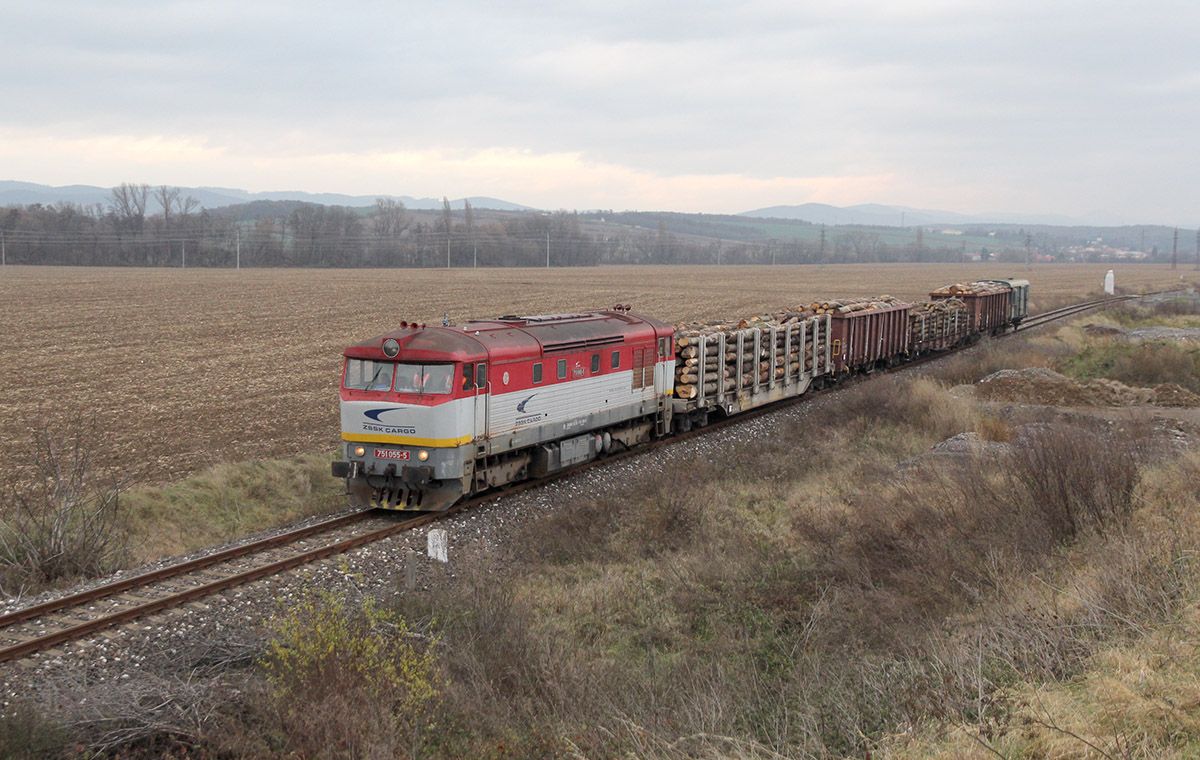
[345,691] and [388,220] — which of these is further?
[388,220]

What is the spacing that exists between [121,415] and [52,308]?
35.4 m

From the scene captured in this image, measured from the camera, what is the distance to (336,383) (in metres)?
32.0

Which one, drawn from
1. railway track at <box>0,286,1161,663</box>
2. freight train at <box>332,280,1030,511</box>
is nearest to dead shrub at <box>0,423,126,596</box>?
railway track at <box>0,286,1161,663</box>

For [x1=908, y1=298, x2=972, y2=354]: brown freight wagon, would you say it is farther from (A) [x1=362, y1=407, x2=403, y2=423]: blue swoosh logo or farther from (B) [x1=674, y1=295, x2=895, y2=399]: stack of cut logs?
(A) [x1=362, y1=407, x2=403, y2=423]: blue swoosh logo

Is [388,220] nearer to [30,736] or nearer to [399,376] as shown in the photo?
[399,376]

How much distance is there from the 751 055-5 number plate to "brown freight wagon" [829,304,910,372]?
17413 mm

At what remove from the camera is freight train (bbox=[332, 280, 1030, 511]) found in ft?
54.1

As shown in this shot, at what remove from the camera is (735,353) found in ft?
83.8

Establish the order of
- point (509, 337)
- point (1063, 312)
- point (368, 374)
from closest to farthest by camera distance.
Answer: point (368, 374) < point (509, 337) < point (1063, 312)

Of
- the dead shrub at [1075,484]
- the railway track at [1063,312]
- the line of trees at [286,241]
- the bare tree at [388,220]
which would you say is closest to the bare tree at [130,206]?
the line of trees at [286,241]

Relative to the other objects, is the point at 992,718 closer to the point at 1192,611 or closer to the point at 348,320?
the point at 1192,611

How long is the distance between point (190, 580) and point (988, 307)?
39.7m

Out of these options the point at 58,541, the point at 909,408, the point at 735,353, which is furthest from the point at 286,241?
the point at 58,541

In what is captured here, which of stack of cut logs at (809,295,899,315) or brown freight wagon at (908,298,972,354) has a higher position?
stack of cut logs at (809,295,899,315)
